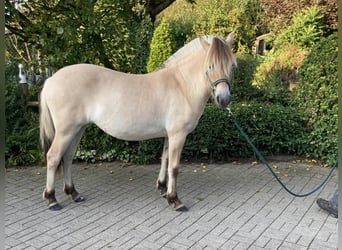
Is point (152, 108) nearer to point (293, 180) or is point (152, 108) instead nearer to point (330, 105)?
point (293, 180)

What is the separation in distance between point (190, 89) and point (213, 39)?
1.92 feet

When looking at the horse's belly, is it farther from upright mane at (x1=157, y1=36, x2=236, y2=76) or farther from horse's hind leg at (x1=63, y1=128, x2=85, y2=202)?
upright mane at (x1=157, y1=36, x2=236, y2=76)

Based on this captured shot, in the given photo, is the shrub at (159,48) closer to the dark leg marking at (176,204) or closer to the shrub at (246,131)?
the shrub at (246,131)

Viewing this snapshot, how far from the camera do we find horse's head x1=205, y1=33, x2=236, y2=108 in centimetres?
302

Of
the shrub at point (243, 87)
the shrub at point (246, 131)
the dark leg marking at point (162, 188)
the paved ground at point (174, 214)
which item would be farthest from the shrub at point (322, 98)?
the dark leg marking at point (162, 188)

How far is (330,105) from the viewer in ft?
16.5

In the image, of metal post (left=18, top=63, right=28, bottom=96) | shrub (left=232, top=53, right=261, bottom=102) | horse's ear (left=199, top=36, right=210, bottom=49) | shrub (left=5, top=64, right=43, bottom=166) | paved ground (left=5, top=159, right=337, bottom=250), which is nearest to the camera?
paved ground (left=5, top=159, right=337, bottom=250)

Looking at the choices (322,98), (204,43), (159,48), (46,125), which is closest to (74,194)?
(46,125)

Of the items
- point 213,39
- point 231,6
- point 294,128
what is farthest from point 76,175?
point 231,6

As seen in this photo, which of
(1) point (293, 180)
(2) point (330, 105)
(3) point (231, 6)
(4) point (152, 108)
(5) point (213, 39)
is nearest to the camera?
(5) point (213, 39)

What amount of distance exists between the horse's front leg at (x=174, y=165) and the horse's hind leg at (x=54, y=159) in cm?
105

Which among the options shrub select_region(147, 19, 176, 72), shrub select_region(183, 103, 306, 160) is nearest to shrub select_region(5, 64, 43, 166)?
shrub select_region(147, 19, 176, 72)

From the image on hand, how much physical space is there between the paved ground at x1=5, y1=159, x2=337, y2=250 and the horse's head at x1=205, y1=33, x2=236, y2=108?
1.20m

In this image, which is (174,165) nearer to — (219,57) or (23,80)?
(219,57)
